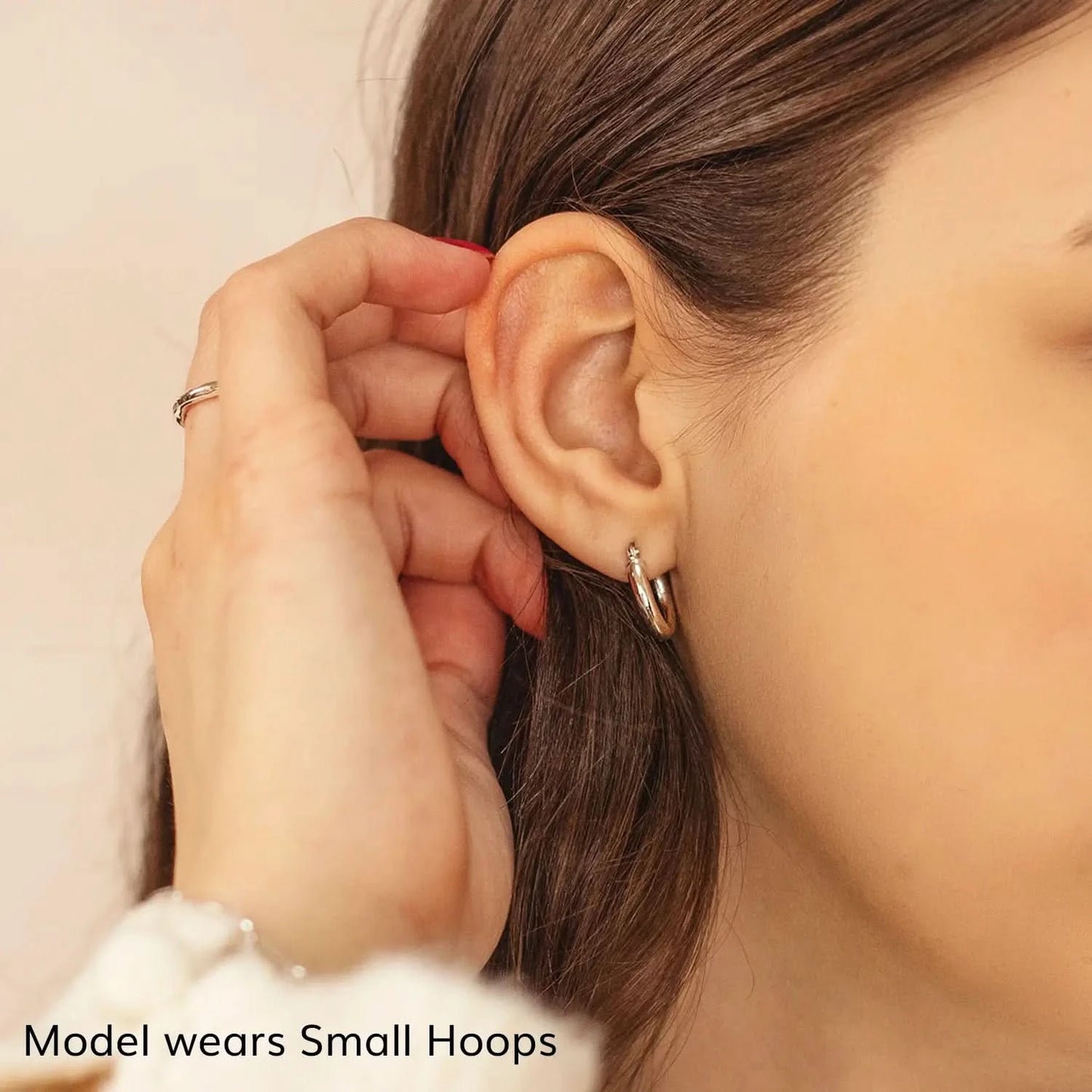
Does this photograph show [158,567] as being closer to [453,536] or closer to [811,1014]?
[453,536]

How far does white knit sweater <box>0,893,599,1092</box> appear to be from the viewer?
70cm

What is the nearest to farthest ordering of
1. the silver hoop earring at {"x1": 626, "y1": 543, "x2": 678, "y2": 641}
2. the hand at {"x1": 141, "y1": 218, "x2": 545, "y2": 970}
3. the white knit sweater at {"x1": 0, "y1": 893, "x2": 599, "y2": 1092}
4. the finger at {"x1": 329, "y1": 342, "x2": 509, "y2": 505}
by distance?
the white knit sweater at {"x1": 0, "y1": 893, "x2": 599, "y2": 1092}
the hand at {"x1": 141, "y1": 218, "x2": 545, "y2": 970}
the silver hoop earring at {"x1": 626, "y1": 543, "x2": 678, "y2": 641}
the finger at {"x1": 329, "y1": 342, "x2": 509, "y2": 505}

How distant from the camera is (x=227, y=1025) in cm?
71

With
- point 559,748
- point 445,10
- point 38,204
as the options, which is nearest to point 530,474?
point 559,748

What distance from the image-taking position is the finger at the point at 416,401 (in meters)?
1.02

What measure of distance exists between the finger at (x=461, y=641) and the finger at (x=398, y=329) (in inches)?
7.8

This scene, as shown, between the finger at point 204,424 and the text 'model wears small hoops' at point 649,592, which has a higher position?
the finger at point 204,424

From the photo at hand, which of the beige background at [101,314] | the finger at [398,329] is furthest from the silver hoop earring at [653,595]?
the beige background at [101,314]

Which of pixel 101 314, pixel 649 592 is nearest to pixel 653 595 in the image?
pixel 649 592

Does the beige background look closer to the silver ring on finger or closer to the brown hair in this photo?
the brown hair

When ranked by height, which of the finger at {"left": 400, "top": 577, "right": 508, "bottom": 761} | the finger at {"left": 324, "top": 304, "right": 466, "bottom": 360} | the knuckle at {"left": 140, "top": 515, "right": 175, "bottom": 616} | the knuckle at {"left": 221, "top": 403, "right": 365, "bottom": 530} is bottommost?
the finger at {"left": 400, "top": 577, "right": 508, "bottom": 761}

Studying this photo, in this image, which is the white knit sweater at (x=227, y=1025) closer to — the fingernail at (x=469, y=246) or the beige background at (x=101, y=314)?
the fingernail at (x=469, y=246)

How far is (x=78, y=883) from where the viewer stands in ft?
4.77

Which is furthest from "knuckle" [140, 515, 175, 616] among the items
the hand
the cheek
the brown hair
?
the cheek
